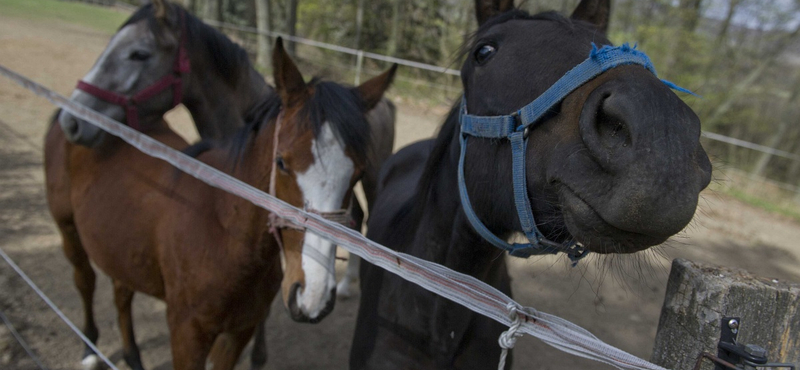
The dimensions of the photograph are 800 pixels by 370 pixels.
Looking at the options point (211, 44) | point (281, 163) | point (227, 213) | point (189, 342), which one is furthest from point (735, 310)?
point (211, 44)

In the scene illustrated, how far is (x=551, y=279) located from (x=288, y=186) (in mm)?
4159

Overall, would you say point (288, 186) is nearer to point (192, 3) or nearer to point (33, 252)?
point (33, 252)

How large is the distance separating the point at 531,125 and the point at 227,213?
1533mm

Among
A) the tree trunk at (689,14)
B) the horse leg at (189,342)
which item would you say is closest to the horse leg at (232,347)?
the horse leg at (189,342)

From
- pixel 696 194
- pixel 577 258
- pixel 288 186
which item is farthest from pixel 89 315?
pixel 696 194

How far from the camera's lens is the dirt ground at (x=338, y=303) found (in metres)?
3.01

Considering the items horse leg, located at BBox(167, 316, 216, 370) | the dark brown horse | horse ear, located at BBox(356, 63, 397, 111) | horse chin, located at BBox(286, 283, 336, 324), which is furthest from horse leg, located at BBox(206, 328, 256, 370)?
horse ear, located at BBox(356, 63, 397, 111)

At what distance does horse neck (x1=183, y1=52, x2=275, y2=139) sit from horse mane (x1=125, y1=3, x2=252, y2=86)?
0.03m

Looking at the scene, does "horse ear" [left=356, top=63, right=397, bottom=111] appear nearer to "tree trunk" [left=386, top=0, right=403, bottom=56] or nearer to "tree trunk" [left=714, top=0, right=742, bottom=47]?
"tree trunk" [left=714, top=0, right=742, bottom=47]

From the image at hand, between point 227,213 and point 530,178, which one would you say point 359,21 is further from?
point 530,178

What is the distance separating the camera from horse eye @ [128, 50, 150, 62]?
291 centimetres

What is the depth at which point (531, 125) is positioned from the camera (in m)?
1.10

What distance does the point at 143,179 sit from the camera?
98.7 inches

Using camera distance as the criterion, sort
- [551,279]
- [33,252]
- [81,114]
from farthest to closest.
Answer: [551,279] < [33,252] < [81,114]
